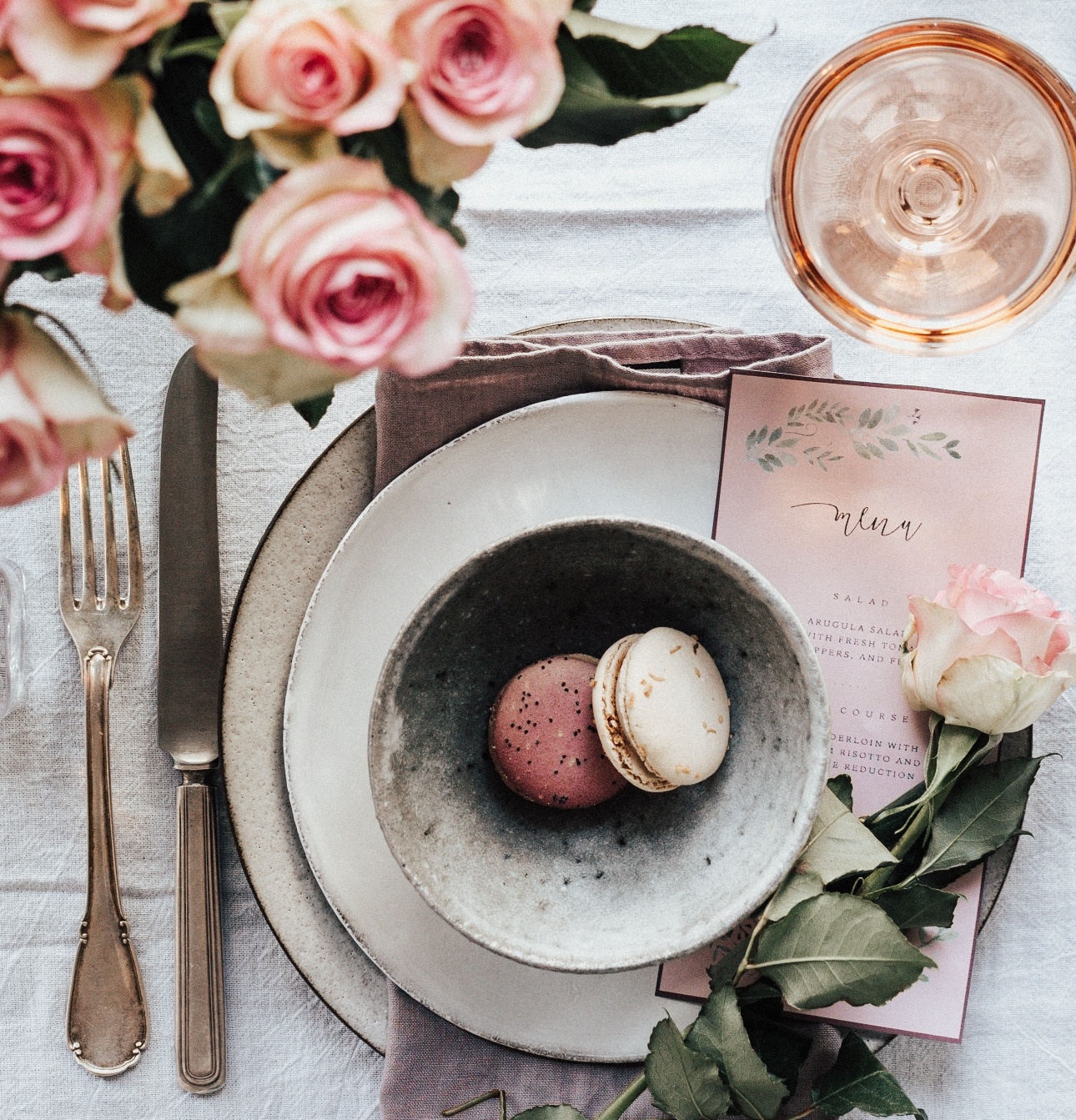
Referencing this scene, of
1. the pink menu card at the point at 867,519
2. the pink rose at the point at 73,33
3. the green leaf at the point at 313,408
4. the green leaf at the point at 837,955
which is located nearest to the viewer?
the pink rose at the point at 73,33

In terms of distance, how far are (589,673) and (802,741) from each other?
13 centimetres

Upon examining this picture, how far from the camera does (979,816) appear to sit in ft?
1.92

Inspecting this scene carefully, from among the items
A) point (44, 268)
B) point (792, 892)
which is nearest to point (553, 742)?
point (792, 892)

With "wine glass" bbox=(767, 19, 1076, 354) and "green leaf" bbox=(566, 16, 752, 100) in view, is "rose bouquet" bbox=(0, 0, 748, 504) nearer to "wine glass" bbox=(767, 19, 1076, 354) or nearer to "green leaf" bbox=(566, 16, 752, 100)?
"green leaf" bbox=(566, 16, 752, 100)

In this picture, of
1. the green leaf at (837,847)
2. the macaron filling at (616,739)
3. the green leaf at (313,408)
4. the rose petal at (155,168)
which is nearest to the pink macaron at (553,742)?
the macaron filling at (616,739)

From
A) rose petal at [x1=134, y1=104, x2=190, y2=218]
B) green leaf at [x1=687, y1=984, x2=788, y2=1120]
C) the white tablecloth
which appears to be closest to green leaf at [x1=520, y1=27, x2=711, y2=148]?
rose petal at [x1=134, y1=104, x2=190, y2=218]

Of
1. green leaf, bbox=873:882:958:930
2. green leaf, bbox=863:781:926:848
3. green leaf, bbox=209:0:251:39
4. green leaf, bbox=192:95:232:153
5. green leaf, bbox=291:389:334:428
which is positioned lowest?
green leaf, bbox=873:882:958:930

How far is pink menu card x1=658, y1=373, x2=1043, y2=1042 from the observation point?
24.4 inches

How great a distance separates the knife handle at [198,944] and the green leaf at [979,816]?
43 cm

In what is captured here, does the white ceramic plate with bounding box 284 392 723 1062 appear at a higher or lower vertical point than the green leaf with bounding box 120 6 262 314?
lower

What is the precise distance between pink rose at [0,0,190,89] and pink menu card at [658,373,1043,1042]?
40cm

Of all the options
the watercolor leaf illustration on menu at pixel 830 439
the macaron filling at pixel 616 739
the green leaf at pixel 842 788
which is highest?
the watercolor leaf illustration on menu at pixel 830 439

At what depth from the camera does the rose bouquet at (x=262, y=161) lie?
0.29 metres

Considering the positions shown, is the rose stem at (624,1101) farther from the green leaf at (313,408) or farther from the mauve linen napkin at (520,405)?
the green leaf at (313,408)
